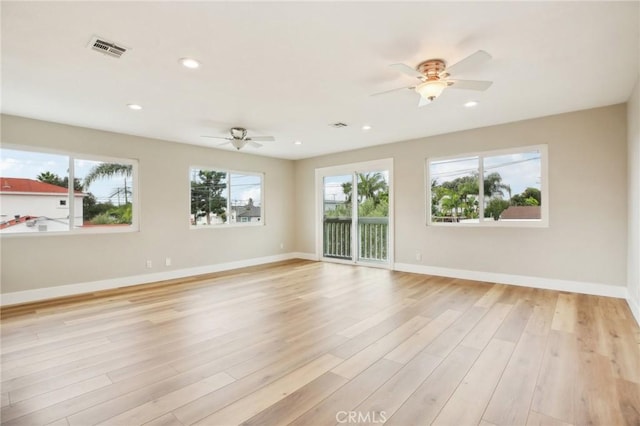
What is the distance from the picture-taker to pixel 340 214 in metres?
6.98

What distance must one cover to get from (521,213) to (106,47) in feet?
17.6

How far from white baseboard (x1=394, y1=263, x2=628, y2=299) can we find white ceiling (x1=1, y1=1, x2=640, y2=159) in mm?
2356

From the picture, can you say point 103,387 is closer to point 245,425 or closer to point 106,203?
point 245,425

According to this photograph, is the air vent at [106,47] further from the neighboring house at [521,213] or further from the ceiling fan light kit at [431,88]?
the neighboring house at [521,213]

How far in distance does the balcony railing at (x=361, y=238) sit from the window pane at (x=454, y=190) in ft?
3.66

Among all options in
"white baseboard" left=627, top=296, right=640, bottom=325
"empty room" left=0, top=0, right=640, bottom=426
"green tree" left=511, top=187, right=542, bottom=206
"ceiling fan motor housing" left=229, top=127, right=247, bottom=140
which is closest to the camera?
"empty room" left=0, top=0, right=640, bottom=426

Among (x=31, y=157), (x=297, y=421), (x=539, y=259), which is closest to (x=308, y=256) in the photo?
(x=539, y=259)

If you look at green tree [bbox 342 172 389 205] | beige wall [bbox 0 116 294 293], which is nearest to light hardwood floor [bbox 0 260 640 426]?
beige wall [bbox 0 116 294 293]

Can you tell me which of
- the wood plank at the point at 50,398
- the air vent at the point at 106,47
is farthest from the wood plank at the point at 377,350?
the air vent at the point at 106,47

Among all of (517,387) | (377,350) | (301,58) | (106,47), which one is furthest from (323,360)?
(106,47)

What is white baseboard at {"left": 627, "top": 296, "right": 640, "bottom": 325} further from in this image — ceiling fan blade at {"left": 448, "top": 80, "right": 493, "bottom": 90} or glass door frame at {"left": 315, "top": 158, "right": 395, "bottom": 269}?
glass door frame at {"left": 315, "top": 158, "right": 395, "bottom": 269}

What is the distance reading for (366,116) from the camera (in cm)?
424

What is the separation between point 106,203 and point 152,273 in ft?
4.40

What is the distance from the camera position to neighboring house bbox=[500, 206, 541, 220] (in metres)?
4.51
